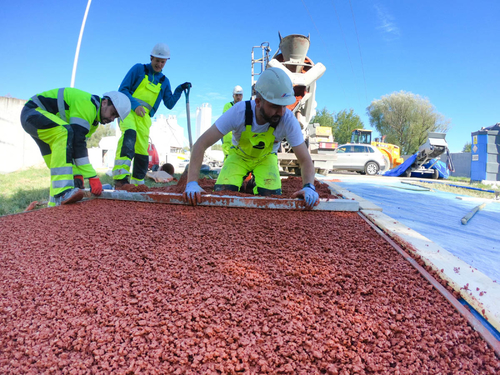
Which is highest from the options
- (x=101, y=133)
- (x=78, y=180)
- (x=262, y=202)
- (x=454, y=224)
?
(x=101, y=133)

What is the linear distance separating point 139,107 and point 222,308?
11.7 feet

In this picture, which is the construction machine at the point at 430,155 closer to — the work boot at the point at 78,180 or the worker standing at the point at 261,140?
the worker standing at the point at 261,140

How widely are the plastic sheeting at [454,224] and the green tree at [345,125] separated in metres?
32.5

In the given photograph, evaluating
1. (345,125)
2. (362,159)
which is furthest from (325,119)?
(362,159)

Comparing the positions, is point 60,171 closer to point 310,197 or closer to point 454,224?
point 310,197

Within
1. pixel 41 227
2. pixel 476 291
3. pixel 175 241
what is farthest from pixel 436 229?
pixel 41 227

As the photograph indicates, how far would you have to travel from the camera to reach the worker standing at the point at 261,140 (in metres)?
2.36

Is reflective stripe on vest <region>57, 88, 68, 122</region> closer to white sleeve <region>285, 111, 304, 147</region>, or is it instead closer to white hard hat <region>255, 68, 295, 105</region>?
white hard hat <region>255, 68, 295, 105</region>

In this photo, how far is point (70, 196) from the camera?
2.64 metres

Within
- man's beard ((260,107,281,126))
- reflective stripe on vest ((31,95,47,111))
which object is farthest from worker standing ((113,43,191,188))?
man's beard ((260,107,281,126))

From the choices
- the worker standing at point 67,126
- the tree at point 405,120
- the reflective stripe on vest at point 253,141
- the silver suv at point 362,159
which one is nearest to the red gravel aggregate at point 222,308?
the worker standing at point 67,126

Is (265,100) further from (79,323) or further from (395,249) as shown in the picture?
(79,323)

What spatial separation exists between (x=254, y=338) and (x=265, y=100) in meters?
2.01

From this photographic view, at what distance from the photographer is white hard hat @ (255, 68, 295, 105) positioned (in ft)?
7.53
